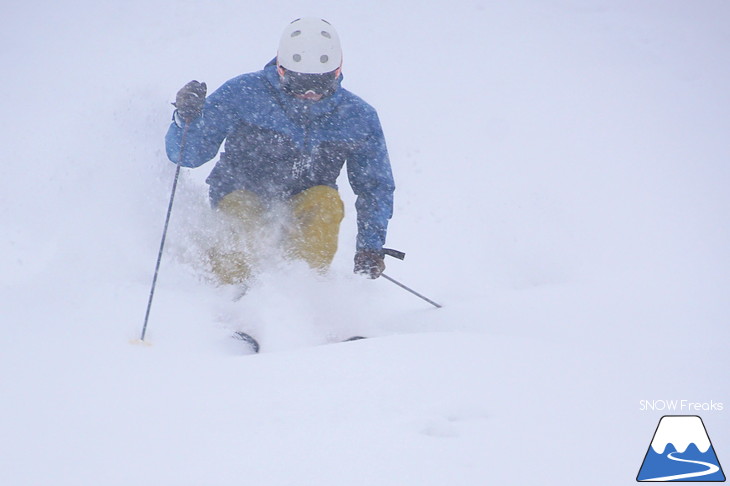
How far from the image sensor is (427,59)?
9.50m

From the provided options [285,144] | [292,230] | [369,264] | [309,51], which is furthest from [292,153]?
[369,264]

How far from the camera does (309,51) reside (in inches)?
122

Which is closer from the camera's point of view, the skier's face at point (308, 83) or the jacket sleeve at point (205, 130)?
the skier's face at point (308, 83)

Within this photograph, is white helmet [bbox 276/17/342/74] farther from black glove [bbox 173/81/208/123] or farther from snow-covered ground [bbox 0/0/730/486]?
snow-covered ground [bbox 0/0/730/486]

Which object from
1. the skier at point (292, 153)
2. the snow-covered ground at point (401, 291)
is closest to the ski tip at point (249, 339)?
the snow-covered ground at point (401, 291)

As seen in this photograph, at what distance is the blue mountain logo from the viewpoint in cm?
151

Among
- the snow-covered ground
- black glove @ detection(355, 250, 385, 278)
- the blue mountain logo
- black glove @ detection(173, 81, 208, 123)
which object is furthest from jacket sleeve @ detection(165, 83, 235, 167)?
the blue mountain logo

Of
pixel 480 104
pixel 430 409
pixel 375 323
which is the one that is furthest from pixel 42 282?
pixel 480 104

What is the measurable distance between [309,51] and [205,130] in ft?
2.44

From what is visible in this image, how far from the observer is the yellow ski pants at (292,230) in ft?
10.9

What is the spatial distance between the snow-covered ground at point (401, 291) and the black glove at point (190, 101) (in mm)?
702

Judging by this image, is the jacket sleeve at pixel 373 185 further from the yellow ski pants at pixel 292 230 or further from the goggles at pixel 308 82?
the goggles at pixel 308 82

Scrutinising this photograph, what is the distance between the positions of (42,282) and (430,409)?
202cm

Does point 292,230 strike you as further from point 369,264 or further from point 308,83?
point 308,83
